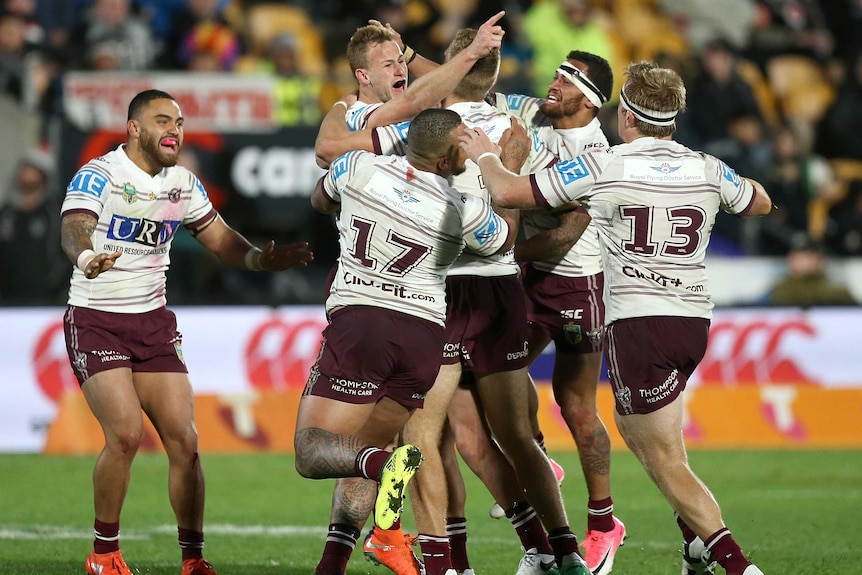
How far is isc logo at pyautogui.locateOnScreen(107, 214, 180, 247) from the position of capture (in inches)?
312

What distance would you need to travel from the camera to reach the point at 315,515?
34.8 ft

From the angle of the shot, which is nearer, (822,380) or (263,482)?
(263,482)

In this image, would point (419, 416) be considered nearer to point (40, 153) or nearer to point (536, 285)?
point (536, 285)

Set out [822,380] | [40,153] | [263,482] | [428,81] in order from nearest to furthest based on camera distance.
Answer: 1. [428,81]
2. [263,482]
3. [822,380]
4. [40,153]

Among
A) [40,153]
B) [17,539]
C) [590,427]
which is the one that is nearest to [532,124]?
[590,427]

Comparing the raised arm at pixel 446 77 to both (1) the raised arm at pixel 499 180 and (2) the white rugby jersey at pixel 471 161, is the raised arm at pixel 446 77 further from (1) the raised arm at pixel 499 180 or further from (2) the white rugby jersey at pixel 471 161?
(1) the raised arm at pixel 499 180

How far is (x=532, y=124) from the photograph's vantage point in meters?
8.68

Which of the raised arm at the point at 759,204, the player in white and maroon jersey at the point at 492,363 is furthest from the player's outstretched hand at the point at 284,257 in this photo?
the raised arm at the point at 759,204

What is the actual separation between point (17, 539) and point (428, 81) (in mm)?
4362

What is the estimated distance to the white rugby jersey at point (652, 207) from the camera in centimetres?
688

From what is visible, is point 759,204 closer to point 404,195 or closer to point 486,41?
point 486,41

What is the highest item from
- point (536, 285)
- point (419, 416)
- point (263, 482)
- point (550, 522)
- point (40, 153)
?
point (40, 153)

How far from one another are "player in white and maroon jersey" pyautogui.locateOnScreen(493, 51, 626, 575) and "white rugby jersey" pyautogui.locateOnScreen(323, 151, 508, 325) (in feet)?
4.21

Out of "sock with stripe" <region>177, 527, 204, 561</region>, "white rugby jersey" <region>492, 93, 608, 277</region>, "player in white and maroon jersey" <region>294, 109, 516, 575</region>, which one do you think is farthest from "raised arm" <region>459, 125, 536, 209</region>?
"sock with stripe" <region>177, 527, 204, 561</region>
